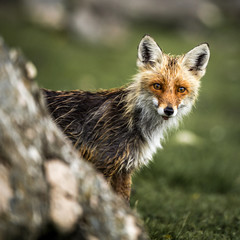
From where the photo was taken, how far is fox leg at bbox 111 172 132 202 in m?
4.39

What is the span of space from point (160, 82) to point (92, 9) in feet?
47.9

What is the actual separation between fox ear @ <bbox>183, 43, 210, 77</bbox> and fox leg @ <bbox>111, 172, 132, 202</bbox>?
5.41 feet

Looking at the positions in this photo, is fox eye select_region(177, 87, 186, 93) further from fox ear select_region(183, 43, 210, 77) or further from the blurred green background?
the blurred green background

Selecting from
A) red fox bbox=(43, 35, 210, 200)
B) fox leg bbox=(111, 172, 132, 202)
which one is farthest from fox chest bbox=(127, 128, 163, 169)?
fox leg bbox=(111, 172, 132, 202)

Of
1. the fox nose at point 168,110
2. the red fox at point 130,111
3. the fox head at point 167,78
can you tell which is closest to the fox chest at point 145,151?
the red fox at point 130,111

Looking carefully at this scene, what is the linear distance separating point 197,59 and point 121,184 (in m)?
1.94

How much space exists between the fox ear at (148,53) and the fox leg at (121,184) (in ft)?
4.89

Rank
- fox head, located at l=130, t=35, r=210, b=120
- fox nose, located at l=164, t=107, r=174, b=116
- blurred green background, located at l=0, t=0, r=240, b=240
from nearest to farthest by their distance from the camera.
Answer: fox nose, located at l=164, t=107, r=174, b=116, fox head, located at l=130, t=35, r=210, b=120, blurred green background, located at l=0, t=0, r=240, b=240

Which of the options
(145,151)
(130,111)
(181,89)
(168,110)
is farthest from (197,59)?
(145,151)

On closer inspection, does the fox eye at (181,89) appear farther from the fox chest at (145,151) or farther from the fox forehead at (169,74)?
the fox chest at (145,151)

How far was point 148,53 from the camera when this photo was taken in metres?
4.72

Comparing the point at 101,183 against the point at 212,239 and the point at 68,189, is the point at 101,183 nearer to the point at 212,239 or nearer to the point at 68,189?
the point at 68,189

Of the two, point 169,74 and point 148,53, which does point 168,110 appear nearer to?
point 169,74

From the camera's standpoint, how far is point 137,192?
5949 millimetres
